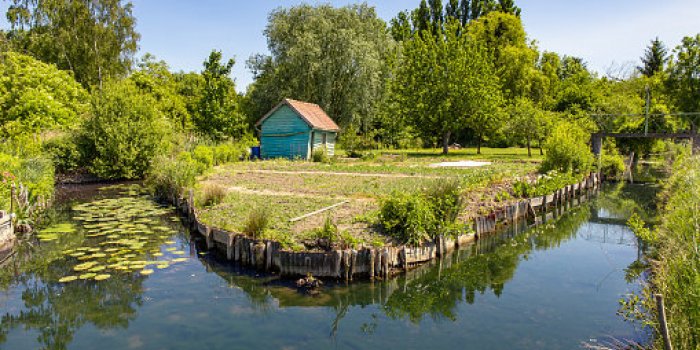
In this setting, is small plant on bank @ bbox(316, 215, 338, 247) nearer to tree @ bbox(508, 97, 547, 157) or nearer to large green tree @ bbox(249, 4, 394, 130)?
tree @ bbox(508, 97, 547, 157)

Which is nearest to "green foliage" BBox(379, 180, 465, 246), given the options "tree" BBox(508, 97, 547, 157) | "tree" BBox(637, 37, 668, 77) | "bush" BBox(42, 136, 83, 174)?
"bush" BBox(42, 136, 83, 174)

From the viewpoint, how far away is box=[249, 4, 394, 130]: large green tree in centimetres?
3825

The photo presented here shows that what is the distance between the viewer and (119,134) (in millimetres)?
24094

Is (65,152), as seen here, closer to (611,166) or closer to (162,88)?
(162,88)

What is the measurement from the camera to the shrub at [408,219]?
10781mm

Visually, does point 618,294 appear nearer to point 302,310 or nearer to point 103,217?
point 302,310

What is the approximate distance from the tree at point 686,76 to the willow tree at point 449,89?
535 inches

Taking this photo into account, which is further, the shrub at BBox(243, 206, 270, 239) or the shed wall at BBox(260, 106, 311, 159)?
the shed wall at BBox(260, 106, 311, 159)

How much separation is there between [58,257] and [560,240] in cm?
1351

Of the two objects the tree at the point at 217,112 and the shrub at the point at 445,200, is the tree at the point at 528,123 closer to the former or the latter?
the tree at the point at 217,112

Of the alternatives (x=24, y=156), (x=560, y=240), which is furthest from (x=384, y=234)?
(x=24, y=156)

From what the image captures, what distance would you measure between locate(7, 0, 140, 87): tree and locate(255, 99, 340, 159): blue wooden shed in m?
14.2

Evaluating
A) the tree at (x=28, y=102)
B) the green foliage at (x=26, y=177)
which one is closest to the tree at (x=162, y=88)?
the tree at (x=28, y=102)

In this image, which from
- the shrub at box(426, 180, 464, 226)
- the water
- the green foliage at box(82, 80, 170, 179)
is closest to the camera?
the water
